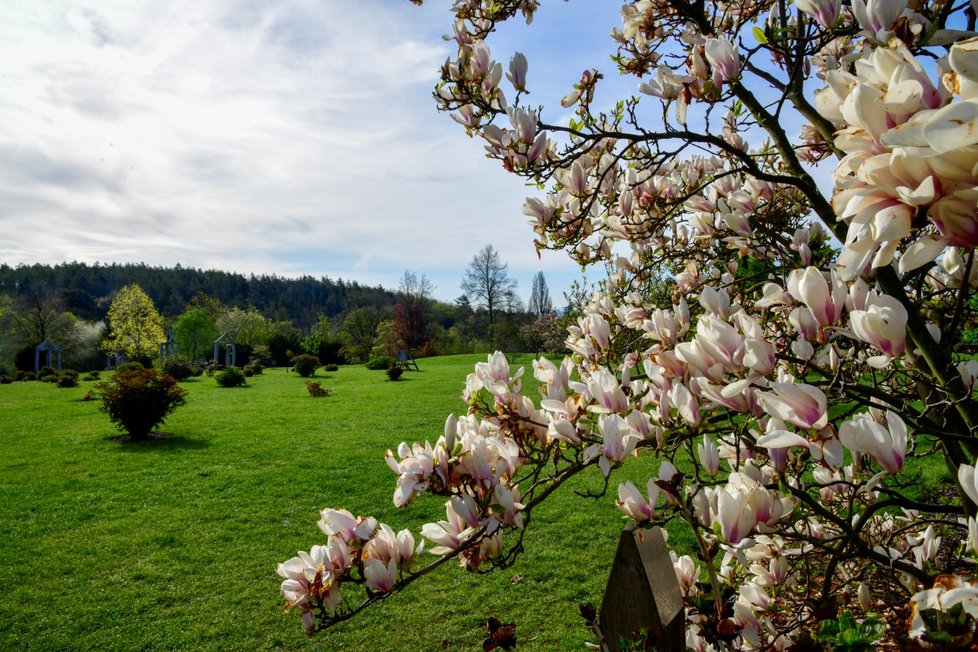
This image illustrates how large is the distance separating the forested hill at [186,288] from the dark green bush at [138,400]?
54903 mm

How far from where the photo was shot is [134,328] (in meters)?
31.7

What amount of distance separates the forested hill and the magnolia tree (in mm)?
64002

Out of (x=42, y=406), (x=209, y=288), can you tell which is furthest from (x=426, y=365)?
(x=209, y=288)

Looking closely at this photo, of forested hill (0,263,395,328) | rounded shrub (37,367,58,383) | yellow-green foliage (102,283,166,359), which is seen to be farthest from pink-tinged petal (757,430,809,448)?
forested hill (0,263,395,328)

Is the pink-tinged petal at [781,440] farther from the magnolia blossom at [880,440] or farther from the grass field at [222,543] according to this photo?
the grass field at [222,543]

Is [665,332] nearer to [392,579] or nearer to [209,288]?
[392,579]

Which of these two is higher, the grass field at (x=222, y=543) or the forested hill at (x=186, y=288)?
the forested hill at (x=186, y=288)

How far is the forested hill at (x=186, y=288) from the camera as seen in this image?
7019cm

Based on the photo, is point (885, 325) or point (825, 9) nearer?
point (885, 325)

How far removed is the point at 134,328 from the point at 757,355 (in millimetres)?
37537

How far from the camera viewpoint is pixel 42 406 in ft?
47.5

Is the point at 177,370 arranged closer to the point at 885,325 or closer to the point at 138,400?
the point at 138,400

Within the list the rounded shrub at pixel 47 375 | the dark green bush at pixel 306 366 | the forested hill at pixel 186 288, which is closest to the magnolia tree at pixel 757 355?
the dark green bush at pixel 306 366

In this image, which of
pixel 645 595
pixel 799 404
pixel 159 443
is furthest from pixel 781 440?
pixel 159 443
